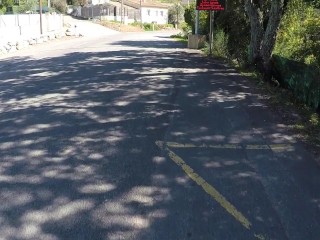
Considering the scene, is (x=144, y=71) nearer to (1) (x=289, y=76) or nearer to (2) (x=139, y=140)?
(1) (x=289, y=76)

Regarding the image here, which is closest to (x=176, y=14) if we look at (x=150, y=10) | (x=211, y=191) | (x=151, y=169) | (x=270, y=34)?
(x=150, y=10)

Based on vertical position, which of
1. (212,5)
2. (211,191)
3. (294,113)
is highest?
(212,5)

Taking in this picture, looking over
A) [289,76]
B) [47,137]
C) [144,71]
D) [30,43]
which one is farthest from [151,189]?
[30,43]

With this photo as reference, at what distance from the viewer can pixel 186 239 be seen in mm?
3891

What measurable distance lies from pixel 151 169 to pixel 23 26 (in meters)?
26.0

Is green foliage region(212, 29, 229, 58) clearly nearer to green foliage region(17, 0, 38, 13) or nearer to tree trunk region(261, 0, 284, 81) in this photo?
tree trunk region(261, 0, 284, 81)


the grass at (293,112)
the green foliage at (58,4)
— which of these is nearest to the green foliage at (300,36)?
the grass at (293,112)

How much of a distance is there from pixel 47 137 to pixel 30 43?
22312 mm

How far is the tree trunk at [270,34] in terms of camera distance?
13648 millimetres

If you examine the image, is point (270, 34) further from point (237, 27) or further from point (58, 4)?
point (58, 4)

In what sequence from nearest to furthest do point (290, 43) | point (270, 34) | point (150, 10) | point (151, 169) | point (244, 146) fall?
point (151, 169), point (244, 146), point (270, 34), point (290, 43), point (150, 10)

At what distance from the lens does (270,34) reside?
1426cm

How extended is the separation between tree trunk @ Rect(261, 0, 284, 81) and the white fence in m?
16.2

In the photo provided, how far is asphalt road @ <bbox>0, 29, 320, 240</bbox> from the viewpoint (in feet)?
13.6
